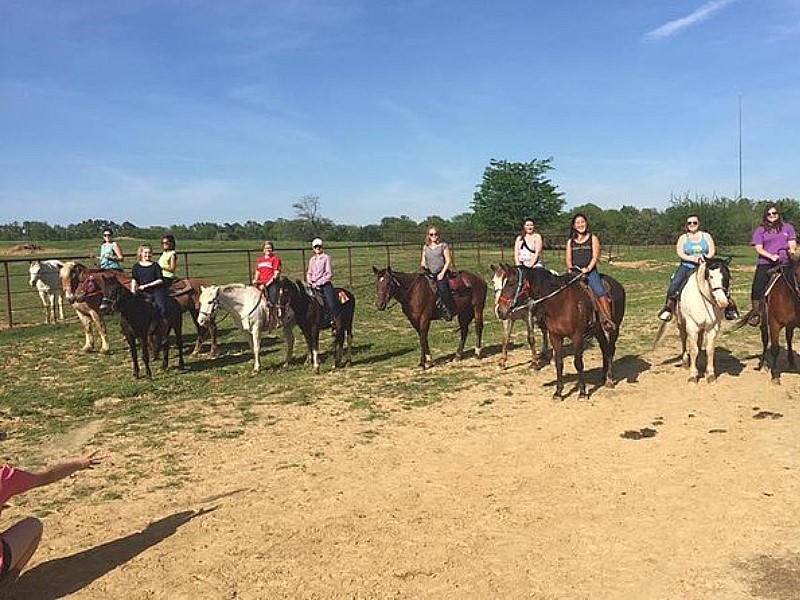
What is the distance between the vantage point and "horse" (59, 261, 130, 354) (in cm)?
1065

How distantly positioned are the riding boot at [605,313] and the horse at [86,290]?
7877 mm

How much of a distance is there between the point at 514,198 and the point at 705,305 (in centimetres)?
5018

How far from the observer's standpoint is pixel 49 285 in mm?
17922

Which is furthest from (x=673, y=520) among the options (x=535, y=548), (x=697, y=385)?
(x=697, y=385)

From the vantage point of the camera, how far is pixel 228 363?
39.7 feet

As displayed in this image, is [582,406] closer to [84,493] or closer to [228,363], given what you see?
[84,493]

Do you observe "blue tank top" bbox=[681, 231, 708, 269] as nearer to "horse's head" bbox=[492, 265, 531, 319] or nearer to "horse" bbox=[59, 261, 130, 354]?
"horse's head" bbox=[492, 265, 531, 319]

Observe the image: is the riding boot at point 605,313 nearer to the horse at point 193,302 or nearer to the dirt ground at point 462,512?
the dirt ground at point 462,512

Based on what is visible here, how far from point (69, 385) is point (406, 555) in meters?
8.13

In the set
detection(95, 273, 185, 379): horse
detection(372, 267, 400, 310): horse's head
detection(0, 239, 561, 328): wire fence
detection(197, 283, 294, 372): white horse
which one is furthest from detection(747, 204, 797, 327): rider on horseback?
detection(0, 239, 561, 328): wire fence

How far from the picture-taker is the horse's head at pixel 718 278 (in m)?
8.62

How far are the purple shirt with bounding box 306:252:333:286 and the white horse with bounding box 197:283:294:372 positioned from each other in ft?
3.20

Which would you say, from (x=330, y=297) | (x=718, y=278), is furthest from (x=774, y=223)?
(x=330, y=297)

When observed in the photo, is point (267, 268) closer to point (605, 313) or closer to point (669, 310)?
point (605, 313)
